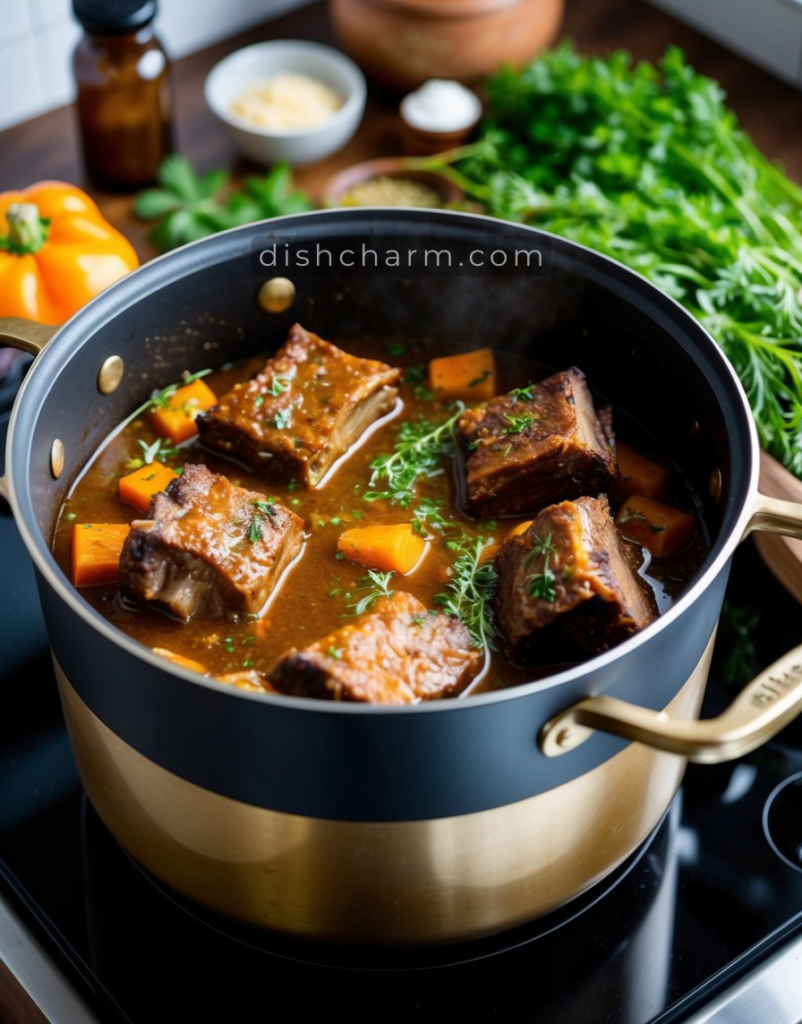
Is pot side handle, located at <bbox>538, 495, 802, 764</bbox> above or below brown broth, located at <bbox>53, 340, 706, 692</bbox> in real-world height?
above

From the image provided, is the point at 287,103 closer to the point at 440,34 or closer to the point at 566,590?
the point at 440,34

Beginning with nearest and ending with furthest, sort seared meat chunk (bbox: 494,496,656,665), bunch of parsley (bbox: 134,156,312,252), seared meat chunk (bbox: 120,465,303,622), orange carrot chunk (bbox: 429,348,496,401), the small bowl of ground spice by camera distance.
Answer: seared meat chunk (bbox: 494,496,656,665) → seared meat chunk (bbox: 120,465,303,622) → orange carrot chunk (bbox: 429,348,496,401) → bunch of parsley (bbox: 134,156,312,252) → the small bowl of ground spice

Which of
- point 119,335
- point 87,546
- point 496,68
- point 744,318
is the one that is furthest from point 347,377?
point 496,68

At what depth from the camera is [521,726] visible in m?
1.37

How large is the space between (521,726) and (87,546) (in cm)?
88

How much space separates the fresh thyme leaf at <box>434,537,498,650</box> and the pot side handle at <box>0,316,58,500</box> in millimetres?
718

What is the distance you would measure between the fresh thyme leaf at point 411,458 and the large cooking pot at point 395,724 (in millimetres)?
301

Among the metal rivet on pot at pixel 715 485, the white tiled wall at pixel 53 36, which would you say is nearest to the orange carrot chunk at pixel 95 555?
the metal rivet on pot at pixel 715 485

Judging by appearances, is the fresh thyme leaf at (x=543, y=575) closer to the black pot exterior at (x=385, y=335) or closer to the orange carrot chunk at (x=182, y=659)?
the black pot exterior at (x=385, y=335)

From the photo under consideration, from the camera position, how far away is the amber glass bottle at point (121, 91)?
8.78 feet

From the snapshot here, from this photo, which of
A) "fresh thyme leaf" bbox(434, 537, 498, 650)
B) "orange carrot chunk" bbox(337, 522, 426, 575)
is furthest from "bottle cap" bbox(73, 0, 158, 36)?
"fresh thyme leaf" bbox(434, 537, 498, 650)

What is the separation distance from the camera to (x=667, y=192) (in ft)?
8.89

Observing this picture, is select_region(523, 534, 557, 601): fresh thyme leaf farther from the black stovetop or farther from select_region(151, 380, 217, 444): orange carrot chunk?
select_region(151, 380, 217, 444): orange carrot chunk

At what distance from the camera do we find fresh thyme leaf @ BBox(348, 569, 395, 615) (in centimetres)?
188
